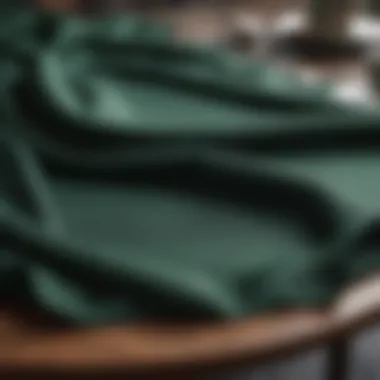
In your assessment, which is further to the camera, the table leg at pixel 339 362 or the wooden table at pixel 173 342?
the table leg at pixel 339 362

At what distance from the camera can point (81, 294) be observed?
515 millimetres

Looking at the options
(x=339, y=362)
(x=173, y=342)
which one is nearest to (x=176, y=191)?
(x=173, y=342)

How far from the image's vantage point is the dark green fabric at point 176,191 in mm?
523

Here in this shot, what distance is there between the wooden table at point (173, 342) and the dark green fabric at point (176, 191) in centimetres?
1

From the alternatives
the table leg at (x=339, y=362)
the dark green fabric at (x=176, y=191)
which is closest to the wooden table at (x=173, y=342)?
the dark green fabric at (x=176, y=191)

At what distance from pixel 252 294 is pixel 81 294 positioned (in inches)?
3.7

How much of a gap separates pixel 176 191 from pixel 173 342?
18cm

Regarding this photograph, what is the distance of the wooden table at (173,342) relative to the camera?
1.56 ft

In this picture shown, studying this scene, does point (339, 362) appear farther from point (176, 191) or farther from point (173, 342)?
point (173, 342)

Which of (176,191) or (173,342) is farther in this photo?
(176,191)

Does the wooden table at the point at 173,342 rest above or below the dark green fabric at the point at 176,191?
below

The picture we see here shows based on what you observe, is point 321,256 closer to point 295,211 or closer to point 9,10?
point 295,211

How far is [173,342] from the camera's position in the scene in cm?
49

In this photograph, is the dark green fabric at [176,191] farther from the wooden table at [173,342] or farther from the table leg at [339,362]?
the table leg at [339,362]
